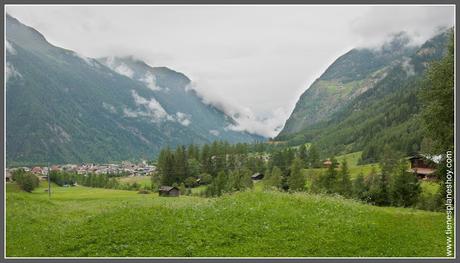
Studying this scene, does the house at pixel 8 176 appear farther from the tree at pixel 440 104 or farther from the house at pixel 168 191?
the tree at pixel 440 104

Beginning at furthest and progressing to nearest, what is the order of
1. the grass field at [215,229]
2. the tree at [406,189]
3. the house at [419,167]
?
the tree at [406,189] < the house at [419,167] < the grass field at [215,229]

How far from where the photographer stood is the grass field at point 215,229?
604 inches

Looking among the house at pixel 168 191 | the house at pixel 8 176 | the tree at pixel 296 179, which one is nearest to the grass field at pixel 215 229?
the house at pixel 8 176

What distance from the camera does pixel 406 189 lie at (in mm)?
35250

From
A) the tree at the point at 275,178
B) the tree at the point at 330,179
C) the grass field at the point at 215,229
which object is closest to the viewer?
the grass field at the point at 215,229

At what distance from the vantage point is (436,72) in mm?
22000

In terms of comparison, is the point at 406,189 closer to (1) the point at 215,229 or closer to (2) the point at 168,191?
(2) the point at 168,191

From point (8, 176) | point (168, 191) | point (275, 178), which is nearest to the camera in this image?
point (8, 176)

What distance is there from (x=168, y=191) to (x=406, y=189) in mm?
22109

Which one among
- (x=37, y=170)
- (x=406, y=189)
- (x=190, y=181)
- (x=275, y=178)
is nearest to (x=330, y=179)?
(x=275, y=178)

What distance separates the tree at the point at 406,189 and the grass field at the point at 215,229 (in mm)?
16808

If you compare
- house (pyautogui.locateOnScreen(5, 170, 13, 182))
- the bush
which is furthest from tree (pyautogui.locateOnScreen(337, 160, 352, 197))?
house (pyautogui.locateOnScreen(5, 170, 13, 182))

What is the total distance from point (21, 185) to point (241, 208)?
10943mm

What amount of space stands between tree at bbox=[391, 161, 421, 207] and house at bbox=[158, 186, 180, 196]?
20.3 m
